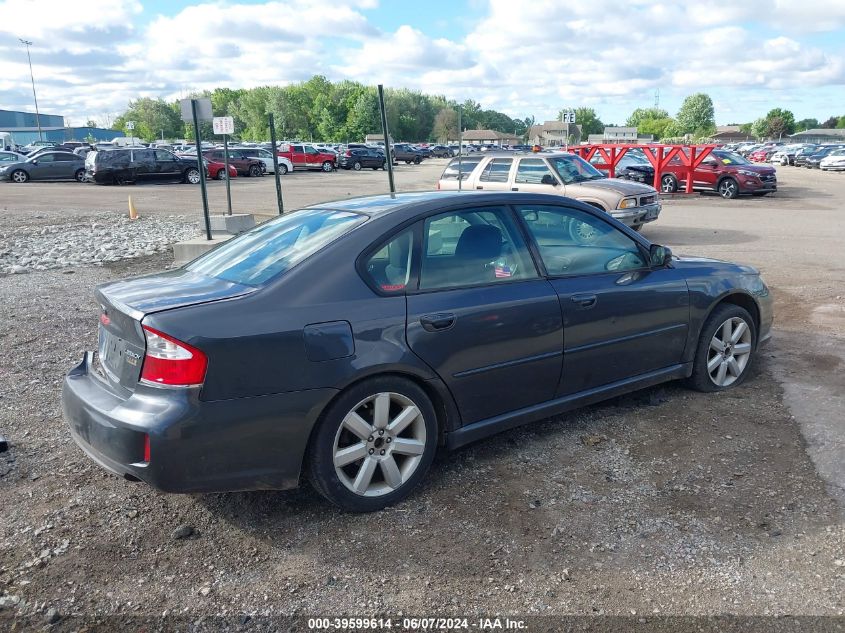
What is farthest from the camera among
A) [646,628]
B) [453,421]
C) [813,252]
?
[813,252]

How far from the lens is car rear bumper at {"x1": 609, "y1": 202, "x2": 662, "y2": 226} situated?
41.5ft

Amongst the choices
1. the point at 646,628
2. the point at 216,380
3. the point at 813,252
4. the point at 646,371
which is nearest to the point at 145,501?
the point at 216,380

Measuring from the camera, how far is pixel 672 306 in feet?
15.7

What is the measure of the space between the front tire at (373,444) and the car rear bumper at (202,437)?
0.38 ft

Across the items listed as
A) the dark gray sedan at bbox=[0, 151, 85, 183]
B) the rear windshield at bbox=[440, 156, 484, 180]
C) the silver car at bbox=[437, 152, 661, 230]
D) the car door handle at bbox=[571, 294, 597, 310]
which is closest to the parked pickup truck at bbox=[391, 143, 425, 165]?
the dark gray sedan at bbox=[0, 151, 85, 183]

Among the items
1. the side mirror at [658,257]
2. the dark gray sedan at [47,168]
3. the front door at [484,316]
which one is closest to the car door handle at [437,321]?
the front door at [484,316]

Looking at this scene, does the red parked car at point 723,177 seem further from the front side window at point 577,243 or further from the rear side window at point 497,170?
the front side window at point 577,243

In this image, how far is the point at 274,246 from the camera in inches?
158

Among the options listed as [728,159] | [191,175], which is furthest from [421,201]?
[191,175]

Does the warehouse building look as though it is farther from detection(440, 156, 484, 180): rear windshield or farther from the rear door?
detection(440, 156, 484, 180): rear windshield

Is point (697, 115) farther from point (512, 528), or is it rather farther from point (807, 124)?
point (512, 528)

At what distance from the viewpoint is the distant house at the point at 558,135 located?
102 ft

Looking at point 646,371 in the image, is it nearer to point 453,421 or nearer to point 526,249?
point 526,249

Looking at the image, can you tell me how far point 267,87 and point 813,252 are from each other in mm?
138562
